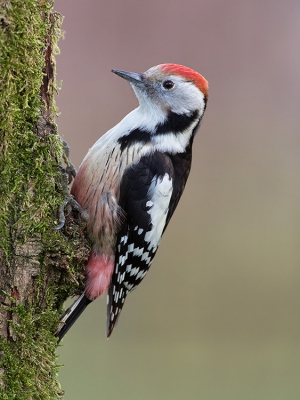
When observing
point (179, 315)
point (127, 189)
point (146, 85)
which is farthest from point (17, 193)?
point (179, 315)

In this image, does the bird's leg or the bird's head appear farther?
the bird's head

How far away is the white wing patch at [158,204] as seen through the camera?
2488mm

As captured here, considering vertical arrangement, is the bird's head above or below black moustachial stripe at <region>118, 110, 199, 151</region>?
above

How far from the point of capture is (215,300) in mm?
4898

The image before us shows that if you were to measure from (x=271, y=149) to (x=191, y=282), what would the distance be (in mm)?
1487

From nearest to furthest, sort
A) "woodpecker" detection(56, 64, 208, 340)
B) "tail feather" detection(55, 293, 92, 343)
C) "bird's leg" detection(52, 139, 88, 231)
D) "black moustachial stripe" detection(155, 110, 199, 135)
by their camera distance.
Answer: "bird's leg" detection(52, 139, 88, 231) < "tail feather" detection(55, 293, 92, 343) < "woodpecker" detection(56, 64, 208, 340) < "black moustachial stripe" detection(155, 110, 199, 135)

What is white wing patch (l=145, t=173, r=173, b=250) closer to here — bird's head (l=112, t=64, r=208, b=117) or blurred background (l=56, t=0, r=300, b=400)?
bird's head (l=112, t=64, r=208, b=117)

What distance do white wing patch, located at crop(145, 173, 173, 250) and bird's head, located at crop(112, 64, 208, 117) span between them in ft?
1.32

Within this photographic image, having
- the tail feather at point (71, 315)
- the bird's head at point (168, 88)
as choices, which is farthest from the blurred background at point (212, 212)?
the tail feather at point (71, 315)

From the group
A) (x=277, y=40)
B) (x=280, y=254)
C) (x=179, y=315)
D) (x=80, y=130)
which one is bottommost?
(x=179, y=315)

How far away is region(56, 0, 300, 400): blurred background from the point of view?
4.39 m

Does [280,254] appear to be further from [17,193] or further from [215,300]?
[17,193]

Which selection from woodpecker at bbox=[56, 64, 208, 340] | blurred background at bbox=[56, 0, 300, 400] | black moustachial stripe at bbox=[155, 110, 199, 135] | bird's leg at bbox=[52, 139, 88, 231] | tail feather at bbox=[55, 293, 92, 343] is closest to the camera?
bird's leg at bbox=[52, 139, 88, 231]

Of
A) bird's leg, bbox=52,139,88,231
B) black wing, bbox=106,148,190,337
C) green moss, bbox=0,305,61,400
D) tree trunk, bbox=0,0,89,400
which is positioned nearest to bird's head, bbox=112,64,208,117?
black wing, bbox=106,148,190,337
